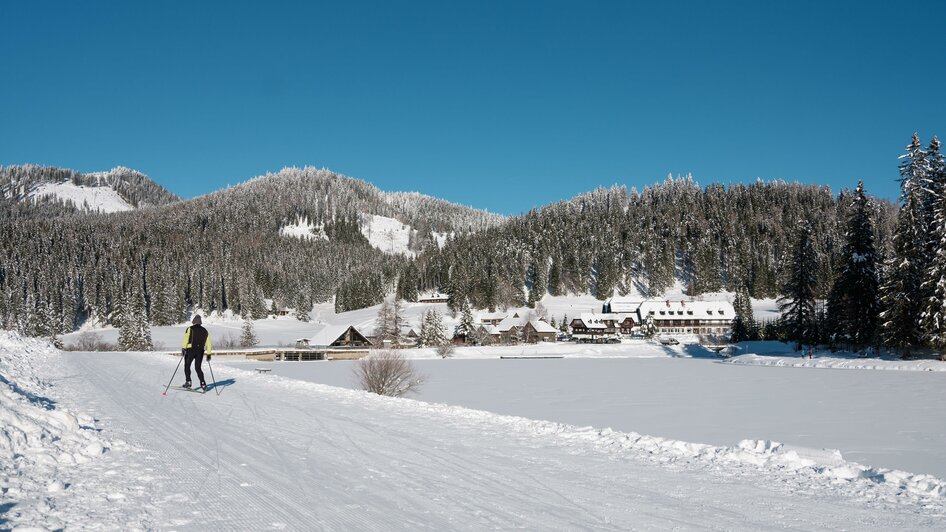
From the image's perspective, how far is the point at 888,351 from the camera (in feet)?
151

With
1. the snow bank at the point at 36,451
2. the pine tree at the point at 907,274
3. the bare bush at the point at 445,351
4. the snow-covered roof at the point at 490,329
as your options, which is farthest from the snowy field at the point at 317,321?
the snow bank at the point at 36,451

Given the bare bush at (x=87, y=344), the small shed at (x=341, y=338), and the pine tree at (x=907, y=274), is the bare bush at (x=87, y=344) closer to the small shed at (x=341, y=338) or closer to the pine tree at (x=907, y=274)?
the small shed at (x=341, y=338)

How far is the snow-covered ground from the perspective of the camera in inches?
214

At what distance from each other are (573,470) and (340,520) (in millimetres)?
3788

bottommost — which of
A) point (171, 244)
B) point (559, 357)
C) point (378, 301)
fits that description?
point (559, 357)

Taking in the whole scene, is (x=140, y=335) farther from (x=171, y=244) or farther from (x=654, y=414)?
(x=171, y=244)

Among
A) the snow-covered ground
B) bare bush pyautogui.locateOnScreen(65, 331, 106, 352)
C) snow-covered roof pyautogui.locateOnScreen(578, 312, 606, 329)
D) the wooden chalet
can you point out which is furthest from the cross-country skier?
snow-covered roof pyautogui.locateOnScreen(578, 312, 606, 329)

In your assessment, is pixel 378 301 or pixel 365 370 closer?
pixel 365 370

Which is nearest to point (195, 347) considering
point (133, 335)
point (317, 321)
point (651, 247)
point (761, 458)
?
point (761, 458)

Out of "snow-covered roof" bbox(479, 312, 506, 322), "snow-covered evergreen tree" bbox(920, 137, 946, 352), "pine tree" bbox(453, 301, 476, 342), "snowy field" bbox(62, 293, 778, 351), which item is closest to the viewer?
"snow-covered evergreen tree" bbox(920, 137, 946, 352)

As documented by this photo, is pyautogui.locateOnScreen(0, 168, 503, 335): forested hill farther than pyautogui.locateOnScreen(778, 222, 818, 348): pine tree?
Yes

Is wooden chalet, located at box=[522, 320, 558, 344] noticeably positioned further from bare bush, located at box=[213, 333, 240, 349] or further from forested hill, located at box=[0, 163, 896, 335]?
bare bush, located at box=[213, 333, 240, 349]

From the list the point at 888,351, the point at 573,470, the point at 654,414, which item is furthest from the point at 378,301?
the point at 573,470

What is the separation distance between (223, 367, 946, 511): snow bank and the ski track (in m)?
0.12
